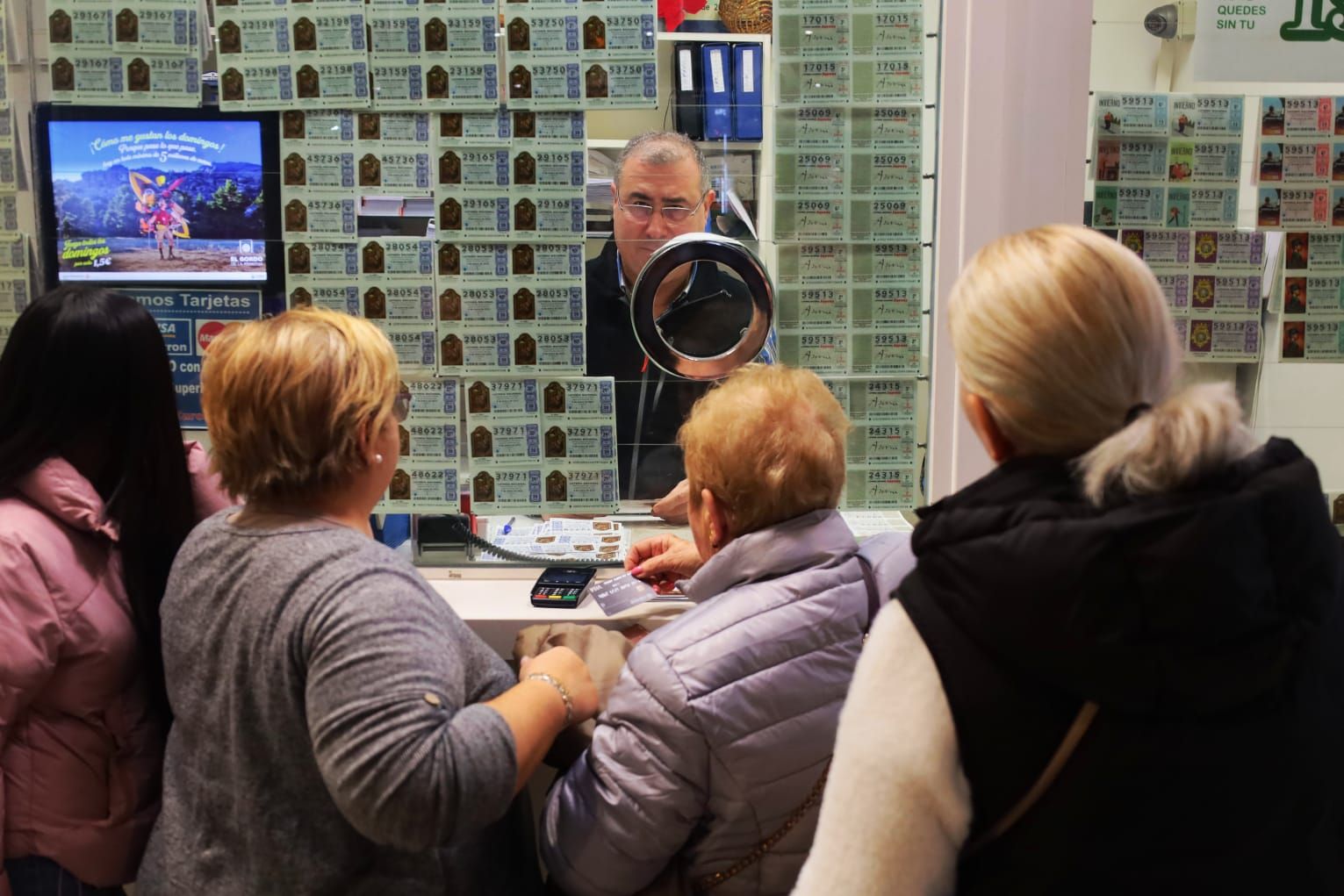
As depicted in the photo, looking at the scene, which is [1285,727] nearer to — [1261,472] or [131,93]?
[1261,472]

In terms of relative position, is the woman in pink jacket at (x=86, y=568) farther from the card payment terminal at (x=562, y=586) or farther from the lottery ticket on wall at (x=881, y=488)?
the lottery ticket on wall at (x=881, y=488)

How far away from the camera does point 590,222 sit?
7.68ft

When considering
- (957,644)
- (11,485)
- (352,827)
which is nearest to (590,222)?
(11,485)

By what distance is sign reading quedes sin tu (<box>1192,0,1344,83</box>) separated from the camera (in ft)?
7.22

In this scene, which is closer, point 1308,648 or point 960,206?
point 1308,648

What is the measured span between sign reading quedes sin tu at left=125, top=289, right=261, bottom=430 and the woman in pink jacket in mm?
785

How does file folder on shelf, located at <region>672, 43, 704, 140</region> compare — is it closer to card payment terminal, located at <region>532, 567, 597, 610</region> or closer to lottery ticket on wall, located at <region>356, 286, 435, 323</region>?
lottery ticket on wall, located at <region>356, 286, 435, 323</region>

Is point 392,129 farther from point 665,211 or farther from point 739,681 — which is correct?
point 739,681

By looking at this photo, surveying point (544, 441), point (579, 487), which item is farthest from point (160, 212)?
point (579, 487)

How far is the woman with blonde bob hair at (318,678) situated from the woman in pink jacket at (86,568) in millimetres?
181

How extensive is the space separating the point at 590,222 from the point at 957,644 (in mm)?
1584

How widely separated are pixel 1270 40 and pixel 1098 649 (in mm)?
1840

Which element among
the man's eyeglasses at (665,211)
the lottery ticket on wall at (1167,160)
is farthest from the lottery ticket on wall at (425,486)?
the lottery ticket on wall at (1167,160)

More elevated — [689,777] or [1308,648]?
[1308,648]
